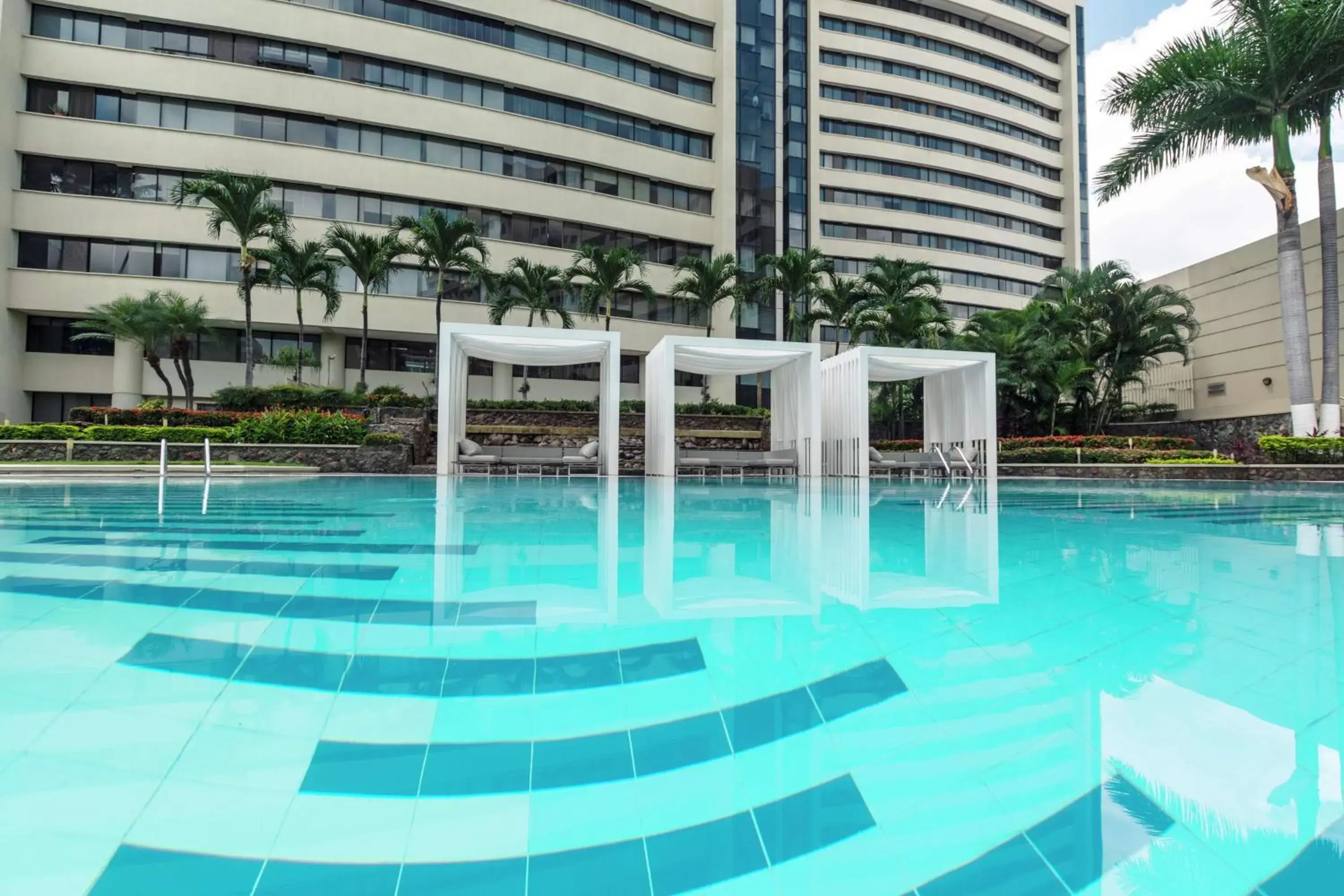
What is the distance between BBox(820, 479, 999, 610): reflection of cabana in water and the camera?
3.96m

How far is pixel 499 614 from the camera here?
3.45 m

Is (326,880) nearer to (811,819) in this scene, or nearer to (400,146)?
(811,819)

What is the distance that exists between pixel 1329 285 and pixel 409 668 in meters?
24.9

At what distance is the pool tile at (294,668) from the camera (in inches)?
98.8

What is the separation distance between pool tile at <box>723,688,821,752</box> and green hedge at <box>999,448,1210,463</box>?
866 inches

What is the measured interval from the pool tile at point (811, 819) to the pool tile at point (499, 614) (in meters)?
1.72

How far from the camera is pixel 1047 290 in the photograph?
29188mm

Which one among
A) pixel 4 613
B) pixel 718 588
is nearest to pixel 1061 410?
pixel 718 588

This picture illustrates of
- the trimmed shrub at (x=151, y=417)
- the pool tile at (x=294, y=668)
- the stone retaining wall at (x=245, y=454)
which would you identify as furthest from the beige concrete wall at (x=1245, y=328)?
the trimmed shrub at (x=151, y=417)

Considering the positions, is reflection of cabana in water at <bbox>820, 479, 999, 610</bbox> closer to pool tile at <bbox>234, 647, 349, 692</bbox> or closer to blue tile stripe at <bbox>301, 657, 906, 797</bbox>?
blue tile stripe at <bbox>301, 657, 906, 797</bbox>

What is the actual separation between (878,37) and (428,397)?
33746mm

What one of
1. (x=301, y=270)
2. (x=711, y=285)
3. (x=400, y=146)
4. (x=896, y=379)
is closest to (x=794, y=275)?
(x=711, y=285)

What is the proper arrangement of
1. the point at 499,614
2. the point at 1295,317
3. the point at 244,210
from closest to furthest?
1. the point at 499,614
2. the point at 1295,317
3. the point at 244,210

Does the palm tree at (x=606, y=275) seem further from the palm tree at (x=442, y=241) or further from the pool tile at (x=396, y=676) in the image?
the pool tile at (x=396, y=676)
